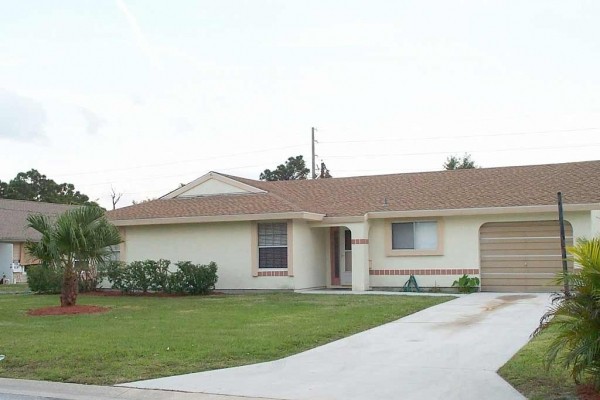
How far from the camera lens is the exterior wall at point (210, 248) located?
74.4ft

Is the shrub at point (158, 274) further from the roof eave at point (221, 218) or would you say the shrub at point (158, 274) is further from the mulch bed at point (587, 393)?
the mulch bed at point (587, 393)

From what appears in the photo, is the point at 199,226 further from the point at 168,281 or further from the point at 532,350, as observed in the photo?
the point at 532,350

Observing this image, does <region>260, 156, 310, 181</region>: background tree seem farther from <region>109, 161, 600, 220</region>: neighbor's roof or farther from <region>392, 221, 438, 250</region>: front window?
<region>392, 221, 438, 250</region>: front window

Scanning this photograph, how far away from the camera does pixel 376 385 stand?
27.6 ft

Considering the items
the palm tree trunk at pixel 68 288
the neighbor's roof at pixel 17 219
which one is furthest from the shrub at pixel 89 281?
the neighbor's roof at pixel 17 219

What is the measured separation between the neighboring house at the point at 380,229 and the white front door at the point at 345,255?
1.5 inches

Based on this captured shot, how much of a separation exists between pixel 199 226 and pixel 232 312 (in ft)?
25.5

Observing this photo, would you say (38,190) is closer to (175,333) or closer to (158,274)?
(158,274)

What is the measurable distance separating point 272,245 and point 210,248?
7.57 feet

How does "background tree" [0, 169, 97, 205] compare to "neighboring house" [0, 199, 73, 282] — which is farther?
"background tree" [0, 169, 97, 205]

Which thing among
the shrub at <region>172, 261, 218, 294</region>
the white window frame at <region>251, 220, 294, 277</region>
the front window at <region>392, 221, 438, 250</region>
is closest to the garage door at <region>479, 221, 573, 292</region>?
the front window at <region>392, 221, 438, 250</region>

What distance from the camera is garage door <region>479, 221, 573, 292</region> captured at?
67.9ft

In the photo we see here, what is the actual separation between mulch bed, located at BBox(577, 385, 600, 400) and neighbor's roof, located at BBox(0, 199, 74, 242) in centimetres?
3495

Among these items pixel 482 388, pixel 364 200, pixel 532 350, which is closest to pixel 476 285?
pixel 364 200
